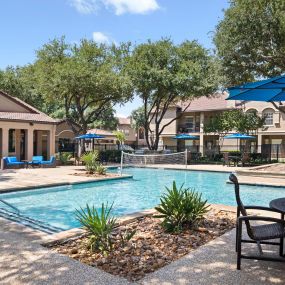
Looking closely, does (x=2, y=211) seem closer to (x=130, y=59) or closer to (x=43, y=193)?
(x=43, y=193)

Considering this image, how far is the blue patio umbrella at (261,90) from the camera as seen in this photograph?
5125mm

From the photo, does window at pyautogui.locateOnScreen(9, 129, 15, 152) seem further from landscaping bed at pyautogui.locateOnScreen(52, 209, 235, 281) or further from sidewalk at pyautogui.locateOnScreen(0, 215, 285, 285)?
sidewalk at pyautogui.locateOnScreen(0, 215, 285, 285)

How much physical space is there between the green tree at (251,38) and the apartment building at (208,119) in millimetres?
13718

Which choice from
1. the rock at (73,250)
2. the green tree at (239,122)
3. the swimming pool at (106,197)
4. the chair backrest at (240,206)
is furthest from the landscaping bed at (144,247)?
the green tree at (239,122)

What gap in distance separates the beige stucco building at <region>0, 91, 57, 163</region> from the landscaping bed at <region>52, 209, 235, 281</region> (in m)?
17.5

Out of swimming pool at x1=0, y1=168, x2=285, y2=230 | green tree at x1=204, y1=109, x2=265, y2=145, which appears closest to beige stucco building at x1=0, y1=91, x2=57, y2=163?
swimming pool at x1=0, y1=168, x2=285, y2=230

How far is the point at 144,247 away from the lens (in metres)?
5.14

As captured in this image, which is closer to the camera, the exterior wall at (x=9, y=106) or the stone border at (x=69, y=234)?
the stone border at (x=69, y=234)

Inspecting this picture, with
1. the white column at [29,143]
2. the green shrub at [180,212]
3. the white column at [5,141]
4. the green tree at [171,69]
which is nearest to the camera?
the green shrub at [180,212]

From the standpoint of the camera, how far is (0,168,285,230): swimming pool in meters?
9.55

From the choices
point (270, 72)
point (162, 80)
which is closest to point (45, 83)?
point (162, 80)

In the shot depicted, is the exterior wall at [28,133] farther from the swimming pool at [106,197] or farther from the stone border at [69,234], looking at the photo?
the stone border at [69,234]

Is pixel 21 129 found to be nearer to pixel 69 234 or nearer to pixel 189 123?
pixel 69 234

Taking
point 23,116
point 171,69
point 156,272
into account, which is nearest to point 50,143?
point 23,116
